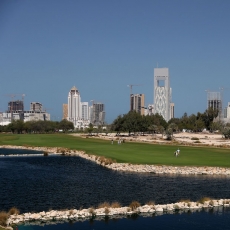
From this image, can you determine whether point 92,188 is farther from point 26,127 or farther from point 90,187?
point 26,127

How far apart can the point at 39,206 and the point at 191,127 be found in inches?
6375

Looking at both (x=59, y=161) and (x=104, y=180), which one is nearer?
(x=104, y=180)

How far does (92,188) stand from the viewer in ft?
124

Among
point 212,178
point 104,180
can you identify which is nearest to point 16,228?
point 104,180

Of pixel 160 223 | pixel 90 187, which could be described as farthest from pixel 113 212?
pixel 90 187

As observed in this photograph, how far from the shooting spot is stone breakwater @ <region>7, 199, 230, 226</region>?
26.8m

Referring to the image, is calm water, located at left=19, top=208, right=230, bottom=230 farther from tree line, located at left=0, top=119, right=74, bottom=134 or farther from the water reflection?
tree line, located at left=0, top=119, right=74, bottom=134

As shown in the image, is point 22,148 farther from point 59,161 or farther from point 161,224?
point 161,224

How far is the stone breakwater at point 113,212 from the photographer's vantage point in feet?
88.0

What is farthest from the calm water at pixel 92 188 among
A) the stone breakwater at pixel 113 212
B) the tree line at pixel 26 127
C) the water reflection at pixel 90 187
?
the tree line at pixel 26 127

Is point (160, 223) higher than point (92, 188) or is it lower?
lower

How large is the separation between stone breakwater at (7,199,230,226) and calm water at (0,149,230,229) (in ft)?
4.15

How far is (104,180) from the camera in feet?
139

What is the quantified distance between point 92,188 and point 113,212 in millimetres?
9477
